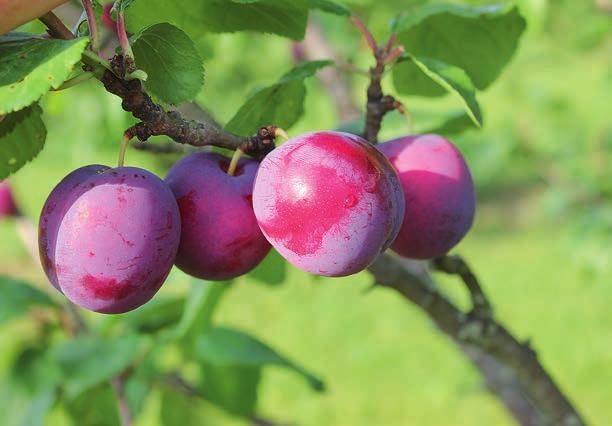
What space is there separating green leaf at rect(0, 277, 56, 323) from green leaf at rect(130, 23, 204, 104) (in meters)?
0.87

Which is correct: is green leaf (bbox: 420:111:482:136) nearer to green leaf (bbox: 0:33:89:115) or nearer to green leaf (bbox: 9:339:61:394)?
green leaf (bbox: 0:33:89:115)

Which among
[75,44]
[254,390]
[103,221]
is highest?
[75,44]

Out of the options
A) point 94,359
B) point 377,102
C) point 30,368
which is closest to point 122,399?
point 94,359

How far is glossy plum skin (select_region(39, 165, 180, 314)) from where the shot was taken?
0.54 metres

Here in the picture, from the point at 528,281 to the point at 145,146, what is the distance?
3644 mm

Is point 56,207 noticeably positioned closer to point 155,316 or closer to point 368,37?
point 368,37

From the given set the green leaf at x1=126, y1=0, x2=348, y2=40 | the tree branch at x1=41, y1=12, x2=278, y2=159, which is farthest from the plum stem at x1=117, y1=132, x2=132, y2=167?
the green leaf at x1=126, y1=0, x2=348, y2=40

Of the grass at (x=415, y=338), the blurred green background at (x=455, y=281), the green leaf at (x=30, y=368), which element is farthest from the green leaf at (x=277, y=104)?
the grass at (x=415, y=338)

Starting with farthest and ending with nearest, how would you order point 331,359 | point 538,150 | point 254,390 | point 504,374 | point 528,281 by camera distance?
point 528,281
point 331,359
point 538,150
point 254,390
point 504,374

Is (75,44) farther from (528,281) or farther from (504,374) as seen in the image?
(528,281)

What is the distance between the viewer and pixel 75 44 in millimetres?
490

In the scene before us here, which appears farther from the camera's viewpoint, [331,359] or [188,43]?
[331,359]

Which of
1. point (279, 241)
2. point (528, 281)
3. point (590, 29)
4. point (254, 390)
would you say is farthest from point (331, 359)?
point (279, 241)

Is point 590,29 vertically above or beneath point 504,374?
above
